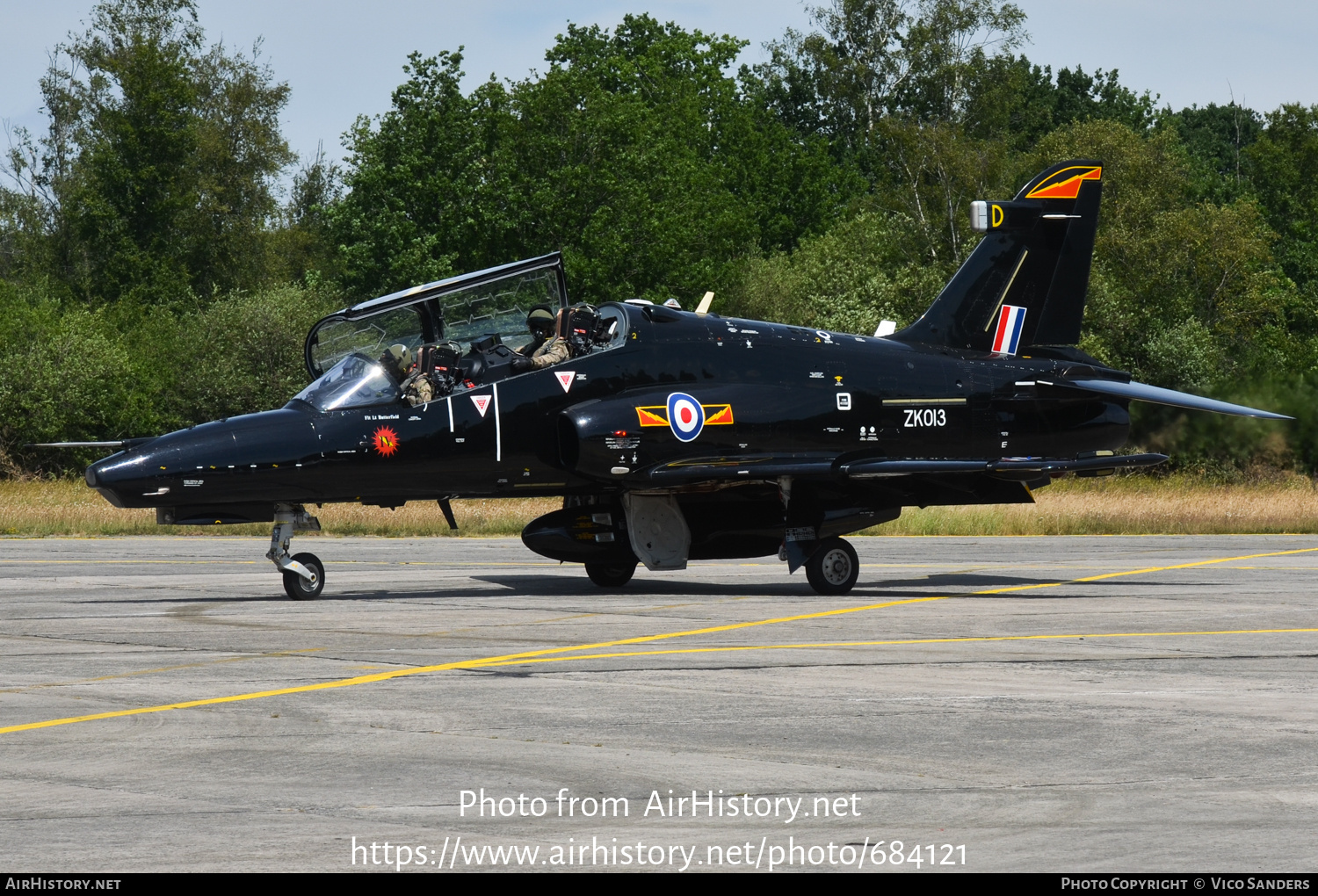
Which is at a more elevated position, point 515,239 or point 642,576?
point 515,239

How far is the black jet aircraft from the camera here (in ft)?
52.5

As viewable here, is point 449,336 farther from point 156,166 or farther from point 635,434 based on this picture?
point 156,166

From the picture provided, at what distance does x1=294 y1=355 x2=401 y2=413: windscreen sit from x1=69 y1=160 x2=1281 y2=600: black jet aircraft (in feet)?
0.09

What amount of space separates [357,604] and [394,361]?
2.86m

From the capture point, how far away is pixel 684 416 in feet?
58.0

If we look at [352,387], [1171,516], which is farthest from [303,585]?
[1171,516]

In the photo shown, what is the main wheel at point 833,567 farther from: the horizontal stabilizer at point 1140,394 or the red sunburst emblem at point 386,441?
the red sunburst emblem at point 386,441

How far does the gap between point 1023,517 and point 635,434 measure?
1752 centimetres

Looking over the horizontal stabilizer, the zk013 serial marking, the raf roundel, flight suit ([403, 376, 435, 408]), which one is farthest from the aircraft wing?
flight suit ([403, 376, 435, 408])

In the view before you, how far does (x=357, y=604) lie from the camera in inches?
655

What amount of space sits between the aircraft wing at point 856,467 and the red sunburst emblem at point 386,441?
3113mm
